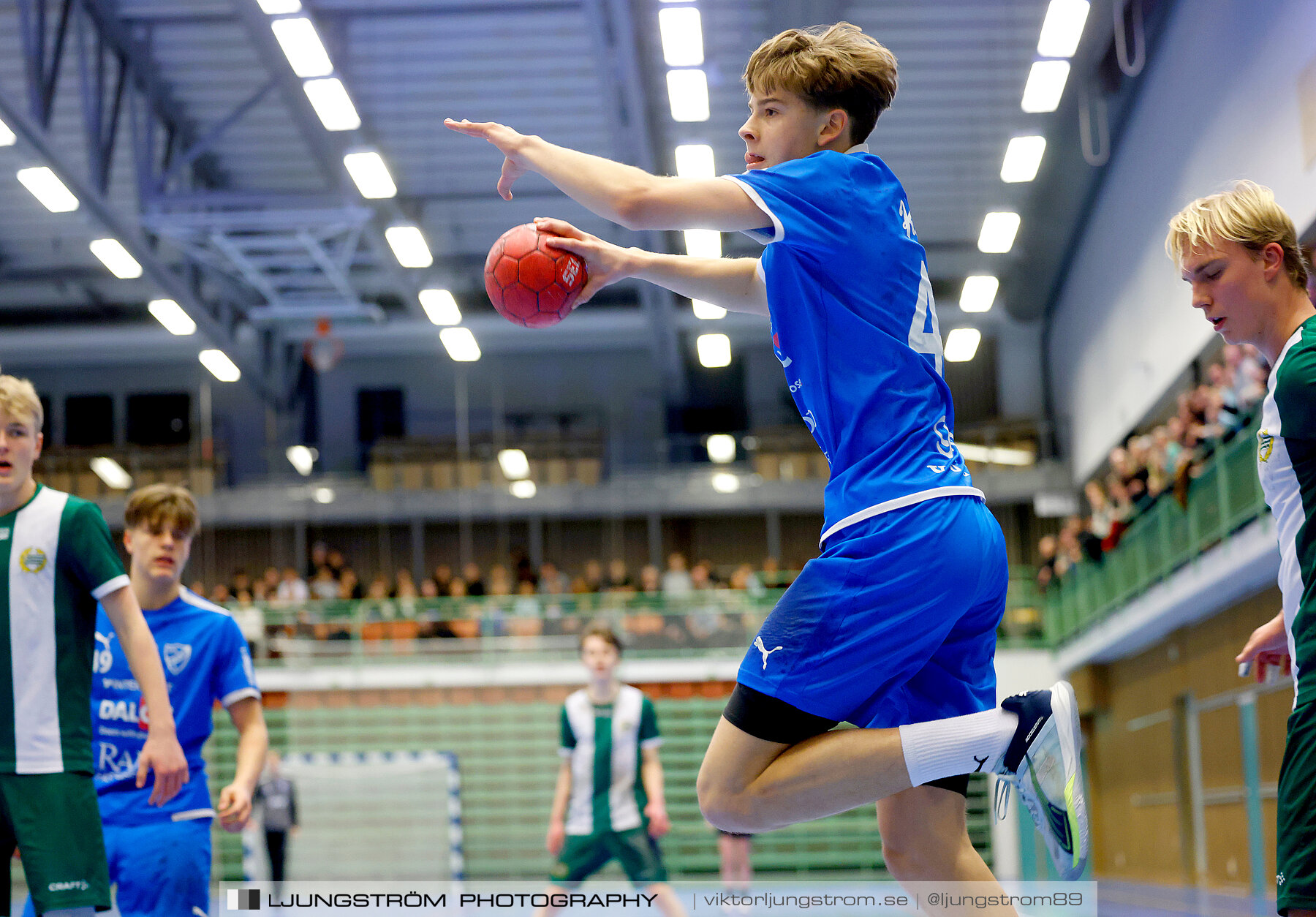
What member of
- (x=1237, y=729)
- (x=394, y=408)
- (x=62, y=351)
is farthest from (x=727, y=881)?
(x=62, y=351)

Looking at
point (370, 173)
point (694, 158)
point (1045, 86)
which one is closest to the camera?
point (1045, 86)

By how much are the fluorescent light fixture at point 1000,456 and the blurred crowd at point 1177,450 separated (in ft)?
16.3

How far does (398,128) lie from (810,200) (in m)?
19.1

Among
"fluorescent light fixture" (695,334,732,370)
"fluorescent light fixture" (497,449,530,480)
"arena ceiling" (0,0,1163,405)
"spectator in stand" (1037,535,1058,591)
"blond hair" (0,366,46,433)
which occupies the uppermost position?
"arena ceiling" (0,0,1163,405)

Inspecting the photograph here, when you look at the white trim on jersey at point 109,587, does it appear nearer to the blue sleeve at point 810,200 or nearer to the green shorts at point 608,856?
the blue sleeve at point 810,200

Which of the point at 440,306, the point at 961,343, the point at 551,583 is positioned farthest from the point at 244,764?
the point at 961,343

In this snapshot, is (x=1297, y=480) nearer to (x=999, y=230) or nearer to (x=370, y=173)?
(x=370, y=173)

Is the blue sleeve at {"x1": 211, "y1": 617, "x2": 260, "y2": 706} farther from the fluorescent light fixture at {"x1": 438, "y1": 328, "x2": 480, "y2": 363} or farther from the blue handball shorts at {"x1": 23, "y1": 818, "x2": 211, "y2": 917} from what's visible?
the fluorescent light fixture at {"x1": 438, "y1": 328, "x2": 480, "y2": 363}

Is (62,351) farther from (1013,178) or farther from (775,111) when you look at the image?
(775,111)

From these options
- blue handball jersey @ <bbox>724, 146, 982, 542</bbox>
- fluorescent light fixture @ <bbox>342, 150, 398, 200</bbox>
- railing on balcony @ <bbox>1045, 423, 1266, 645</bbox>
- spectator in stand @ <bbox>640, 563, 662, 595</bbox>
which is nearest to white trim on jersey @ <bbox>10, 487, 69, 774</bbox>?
blue handball jersey @ <bbox>724, 146, 982, 542</bbox>

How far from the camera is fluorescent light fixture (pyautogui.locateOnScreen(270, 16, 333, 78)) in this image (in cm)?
1472

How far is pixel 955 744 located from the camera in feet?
8.89

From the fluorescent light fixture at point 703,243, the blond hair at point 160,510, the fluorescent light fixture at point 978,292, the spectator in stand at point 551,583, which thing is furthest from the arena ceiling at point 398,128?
the blond hair at point 160,510

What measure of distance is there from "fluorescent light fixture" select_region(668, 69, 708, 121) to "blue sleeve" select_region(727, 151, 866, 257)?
13.0m
